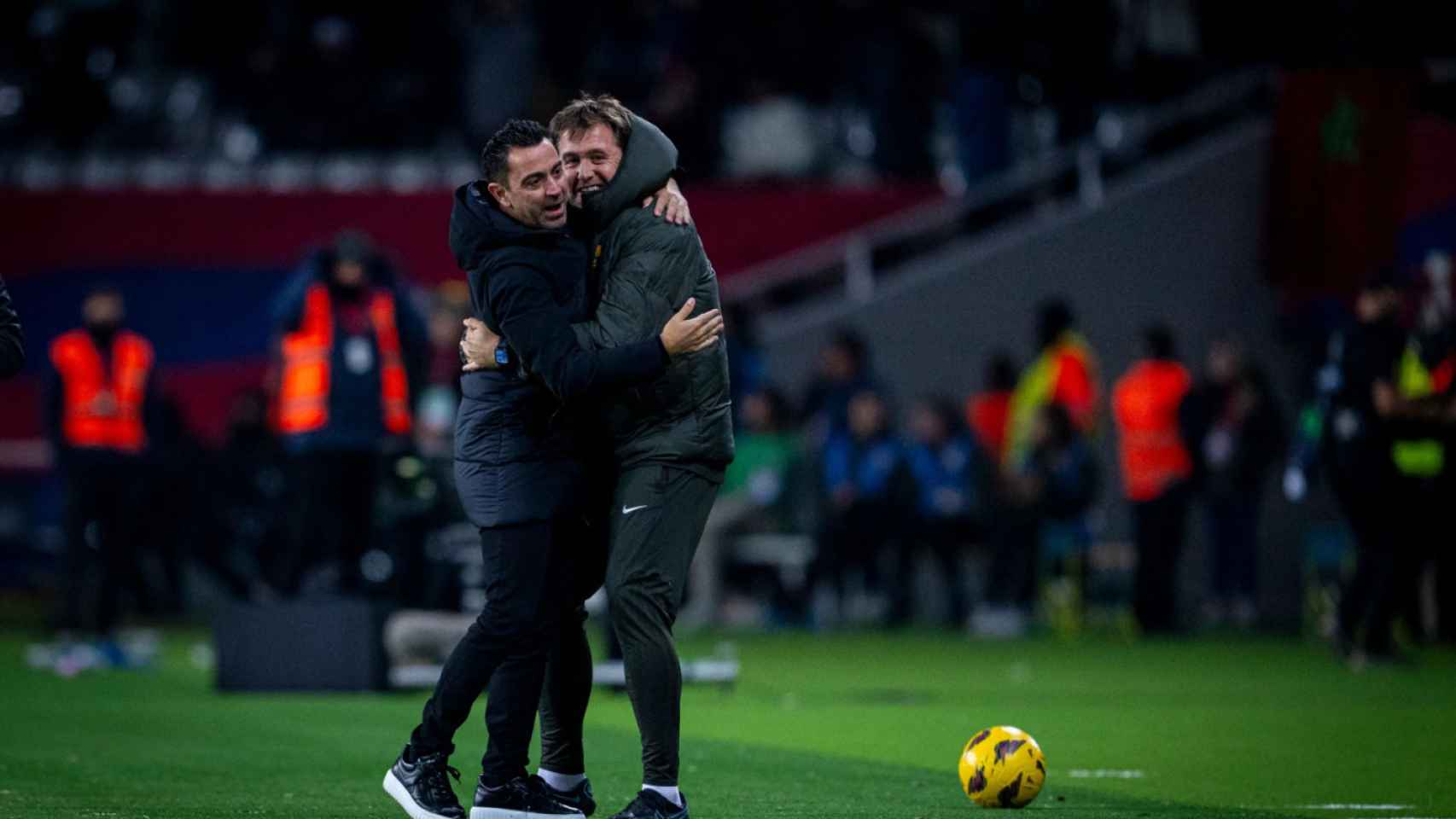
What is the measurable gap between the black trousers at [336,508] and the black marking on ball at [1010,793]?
6.64m

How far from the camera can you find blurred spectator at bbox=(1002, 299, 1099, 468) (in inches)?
745

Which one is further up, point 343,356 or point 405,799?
point 343,356

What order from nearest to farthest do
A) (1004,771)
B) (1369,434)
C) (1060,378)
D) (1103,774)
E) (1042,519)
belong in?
(1004,771) < (1103,774) < (1369,434) < (1060,378) < (1042,519)

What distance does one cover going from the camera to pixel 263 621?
41.3 feet

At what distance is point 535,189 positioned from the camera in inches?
278

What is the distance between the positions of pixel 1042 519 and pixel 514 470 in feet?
40.5

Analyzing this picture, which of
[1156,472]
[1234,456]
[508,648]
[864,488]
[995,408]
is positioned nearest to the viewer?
[508,648]

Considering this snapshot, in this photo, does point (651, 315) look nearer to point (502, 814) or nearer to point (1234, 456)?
point (502, 814)

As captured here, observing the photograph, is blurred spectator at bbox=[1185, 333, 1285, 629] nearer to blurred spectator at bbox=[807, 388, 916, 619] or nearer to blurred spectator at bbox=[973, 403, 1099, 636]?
blurred spectator at bbox=[973, 403, 1099, 636]

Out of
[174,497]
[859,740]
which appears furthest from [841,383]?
[859,740]

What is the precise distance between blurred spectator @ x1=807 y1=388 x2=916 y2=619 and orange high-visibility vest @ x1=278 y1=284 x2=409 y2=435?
650cm

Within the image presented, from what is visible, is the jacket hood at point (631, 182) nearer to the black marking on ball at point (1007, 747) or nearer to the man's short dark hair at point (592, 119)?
the man's short dark hair at point (592, 119)

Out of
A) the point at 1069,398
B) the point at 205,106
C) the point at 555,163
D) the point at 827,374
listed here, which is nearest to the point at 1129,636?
the point at 1069,398

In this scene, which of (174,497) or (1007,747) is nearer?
(1007,747)
